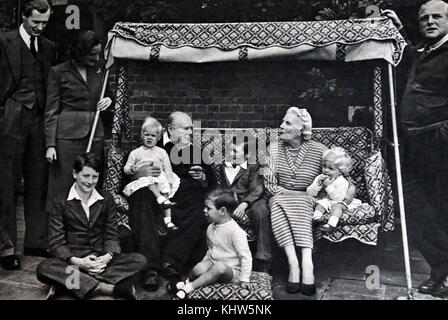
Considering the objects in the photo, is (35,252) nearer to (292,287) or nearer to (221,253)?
(221,253)

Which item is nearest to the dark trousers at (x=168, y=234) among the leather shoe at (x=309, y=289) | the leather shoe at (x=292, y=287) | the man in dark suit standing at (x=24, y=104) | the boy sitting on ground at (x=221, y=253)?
the boy sitting on ground at (x=221, y=253)

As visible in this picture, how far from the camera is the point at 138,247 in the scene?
3.74 meters

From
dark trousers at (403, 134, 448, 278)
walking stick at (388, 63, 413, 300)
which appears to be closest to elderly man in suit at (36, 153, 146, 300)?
walking stick at (388, 63, 413, 300)

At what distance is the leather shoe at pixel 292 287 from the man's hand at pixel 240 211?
24.0 inches

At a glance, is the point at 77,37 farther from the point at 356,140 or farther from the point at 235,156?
the point at 356,140

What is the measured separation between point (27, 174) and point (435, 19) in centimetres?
352

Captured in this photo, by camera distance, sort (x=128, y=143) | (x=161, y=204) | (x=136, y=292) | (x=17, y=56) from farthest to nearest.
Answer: (x=128, y=143) → (x=17, y=56) → (x=161, y=204) → (x=136, y=292)

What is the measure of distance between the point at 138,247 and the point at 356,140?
207 centimetres

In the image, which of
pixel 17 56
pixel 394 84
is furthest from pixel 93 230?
pixel 394 84

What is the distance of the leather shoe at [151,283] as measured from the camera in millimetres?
3535

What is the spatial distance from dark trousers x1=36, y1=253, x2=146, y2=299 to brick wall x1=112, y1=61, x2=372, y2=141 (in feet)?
4.77

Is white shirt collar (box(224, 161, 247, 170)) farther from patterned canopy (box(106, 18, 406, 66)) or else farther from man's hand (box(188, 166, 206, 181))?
patterned canopy (box(106, 18, 406, 66))

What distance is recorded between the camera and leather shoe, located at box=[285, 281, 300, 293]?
3.44 m

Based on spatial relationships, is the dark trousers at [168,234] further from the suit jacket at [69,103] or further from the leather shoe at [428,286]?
the leather shoe at [428,286]
